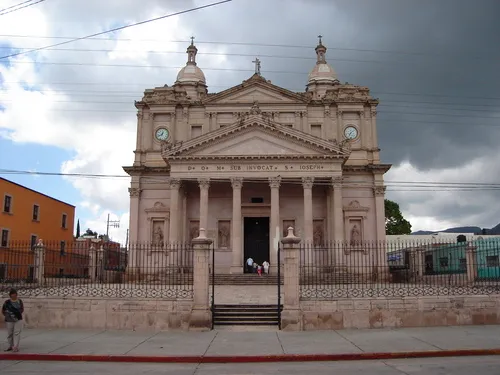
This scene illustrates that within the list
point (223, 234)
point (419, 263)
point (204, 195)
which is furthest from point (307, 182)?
point (419, 263)

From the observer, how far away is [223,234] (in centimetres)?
4066

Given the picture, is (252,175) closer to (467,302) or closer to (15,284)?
(15,284)

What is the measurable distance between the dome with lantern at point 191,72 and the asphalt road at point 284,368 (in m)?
37.4

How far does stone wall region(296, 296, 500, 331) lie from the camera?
17.2m

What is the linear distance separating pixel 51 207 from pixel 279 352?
43.5m

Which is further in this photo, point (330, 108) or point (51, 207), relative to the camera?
point (51, 207)

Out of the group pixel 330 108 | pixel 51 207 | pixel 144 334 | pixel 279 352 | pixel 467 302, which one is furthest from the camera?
pixel 51 207

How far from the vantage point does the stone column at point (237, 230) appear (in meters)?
35.8

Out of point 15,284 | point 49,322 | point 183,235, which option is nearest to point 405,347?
point 49,322

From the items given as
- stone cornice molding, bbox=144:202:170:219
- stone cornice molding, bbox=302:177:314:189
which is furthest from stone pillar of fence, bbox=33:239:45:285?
stone cornice molding, bbox=302:177:314:189

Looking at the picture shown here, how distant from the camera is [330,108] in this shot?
43094mm

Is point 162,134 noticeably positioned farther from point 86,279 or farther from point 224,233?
point 86,279

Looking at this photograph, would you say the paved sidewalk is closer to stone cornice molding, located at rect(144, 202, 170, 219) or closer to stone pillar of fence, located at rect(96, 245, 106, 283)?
stone pillar of fence, located at rect(96, 245, 106, 283)

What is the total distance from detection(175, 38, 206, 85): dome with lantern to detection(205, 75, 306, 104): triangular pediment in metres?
4.92
